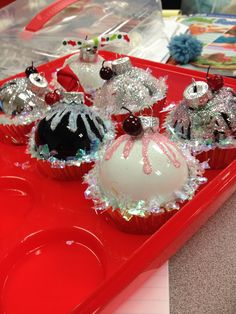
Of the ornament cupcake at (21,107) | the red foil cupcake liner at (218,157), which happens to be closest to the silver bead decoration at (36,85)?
the ornament cupcake at (21,107)

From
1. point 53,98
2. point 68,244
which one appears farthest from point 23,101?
point 68,244

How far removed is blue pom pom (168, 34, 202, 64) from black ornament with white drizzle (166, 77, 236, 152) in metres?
0.56

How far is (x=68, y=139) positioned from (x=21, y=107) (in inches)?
10.7

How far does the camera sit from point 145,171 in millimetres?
849

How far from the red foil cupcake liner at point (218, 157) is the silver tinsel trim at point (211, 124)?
0.01 meters

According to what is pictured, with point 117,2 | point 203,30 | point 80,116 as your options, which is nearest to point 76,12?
point 117,2

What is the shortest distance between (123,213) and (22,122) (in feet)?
1.65

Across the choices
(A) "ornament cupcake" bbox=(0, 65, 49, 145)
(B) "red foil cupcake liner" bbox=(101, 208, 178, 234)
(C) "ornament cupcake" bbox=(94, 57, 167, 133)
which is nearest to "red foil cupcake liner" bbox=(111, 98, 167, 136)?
(C) "ornament cupcake" bbox=(94, 57, 167, 133)

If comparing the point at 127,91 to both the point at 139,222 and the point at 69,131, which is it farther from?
the point at 139,222

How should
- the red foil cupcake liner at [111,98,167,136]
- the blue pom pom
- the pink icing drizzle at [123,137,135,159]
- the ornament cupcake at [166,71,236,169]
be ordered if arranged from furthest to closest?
the blue pom pom → the red foil cupcake liner at [111,98,167,136] → the ornament cupcake at [166,71,236,169] → the pink icing drizzle at [123,137,135,159]

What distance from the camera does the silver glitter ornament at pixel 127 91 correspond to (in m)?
1.23

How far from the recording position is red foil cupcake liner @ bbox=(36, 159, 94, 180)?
106 centimetres

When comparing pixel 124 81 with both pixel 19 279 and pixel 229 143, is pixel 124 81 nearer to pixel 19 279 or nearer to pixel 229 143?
pixel 229 143

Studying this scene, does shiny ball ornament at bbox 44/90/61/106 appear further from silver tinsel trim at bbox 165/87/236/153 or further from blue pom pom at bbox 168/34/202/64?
blue pom pom at bbox 168/34/202/64
